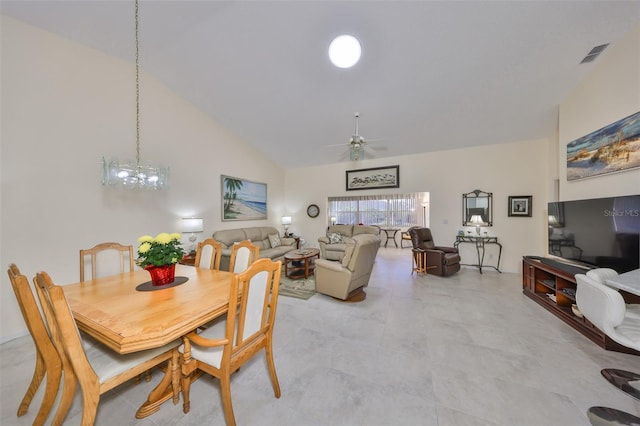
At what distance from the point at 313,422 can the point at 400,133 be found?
4.83 metres

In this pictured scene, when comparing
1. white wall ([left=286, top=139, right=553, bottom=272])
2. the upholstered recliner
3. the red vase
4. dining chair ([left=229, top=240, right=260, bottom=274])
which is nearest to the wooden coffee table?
dining chair ([left=229, top=240, right=260, bottom=274])

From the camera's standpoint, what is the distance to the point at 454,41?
8.20ft

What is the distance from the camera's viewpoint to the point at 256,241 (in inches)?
209

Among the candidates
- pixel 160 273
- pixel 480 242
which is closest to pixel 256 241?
pixel 160 273

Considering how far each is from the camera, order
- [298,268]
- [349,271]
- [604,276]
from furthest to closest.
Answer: [298,268]
[349,271]
[604,276]

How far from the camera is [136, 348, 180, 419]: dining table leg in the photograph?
138 cm

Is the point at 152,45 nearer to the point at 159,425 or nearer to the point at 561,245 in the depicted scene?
the point at 159,425

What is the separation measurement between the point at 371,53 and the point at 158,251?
3.33 metres

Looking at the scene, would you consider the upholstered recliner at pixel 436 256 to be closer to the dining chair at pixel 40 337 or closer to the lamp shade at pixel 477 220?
the lamp shade at pixel 477 220

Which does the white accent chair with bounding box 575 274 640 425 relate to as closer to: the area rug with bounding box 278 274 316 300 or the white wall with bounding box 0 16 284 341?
the area rug with bounding box 278 274 316 300

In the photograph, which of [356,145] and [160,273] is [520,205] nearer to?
[356,145]

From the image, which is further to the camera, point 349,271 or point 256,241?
point 256,241

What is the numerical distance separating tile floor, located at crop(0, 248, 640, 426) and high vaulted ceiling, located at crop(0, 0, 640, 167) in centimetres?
326

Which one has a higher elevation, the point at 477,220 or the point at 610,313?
the point at 477,220
